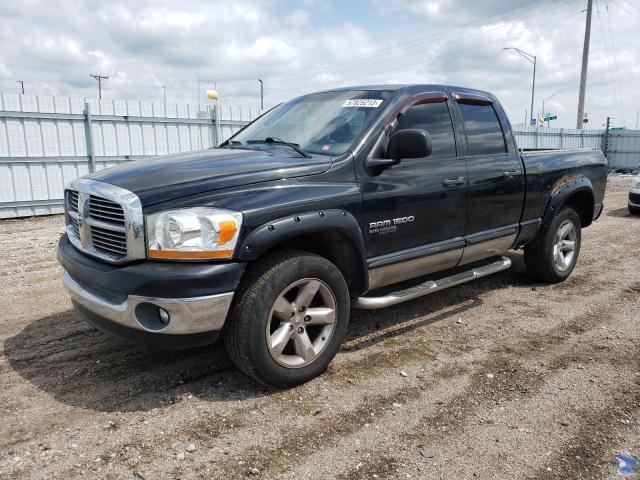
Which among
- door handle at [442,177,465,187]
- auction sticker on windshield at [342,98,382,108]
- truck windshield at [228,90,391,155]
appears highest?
auction sticker on windshield at [342,98,382,108]

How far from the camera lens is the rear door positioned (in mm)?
4711

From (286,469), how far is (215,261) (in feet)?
3.88

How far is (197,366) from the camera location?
3859 millimetres

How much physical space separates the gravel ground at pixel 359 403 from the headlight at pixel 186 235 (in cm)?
99

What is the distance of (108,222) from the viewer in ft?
10.8

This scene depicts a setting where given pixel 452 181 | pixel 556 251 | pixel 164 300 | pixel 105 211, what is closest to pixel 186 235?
pixel 164 300

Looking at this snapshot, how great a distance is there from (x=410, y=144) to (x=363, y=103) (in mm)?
652

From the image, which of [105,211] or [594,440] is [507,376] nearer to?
[594,440]

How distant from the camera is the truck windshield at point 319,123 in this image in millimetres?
3996

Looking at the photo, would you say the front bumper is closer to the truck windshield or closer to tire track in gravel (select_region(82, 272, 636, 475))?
tire track in gravel (select_region(82, 272, 636, 475))

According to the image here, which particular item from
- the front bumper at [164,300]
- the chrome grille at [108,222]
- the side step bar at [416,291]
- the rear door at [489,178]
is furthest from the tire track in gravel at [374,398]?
the chrome grille at [108,222]

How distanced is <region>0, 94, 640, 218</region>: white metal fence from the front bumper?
9.24 metres

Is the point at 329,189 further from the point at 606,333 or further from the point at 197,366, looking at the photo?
the point at 606,333

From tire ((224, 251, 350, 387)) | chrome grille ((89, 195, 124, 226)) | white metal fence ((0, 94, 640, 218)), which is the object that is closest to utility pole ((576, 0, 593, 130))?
white metal fence ((0, 94, 640, 218))
